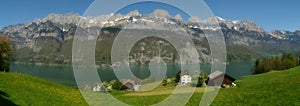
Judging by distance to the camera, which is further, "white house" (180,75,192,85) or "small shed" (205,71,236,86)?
"white house" (180,75,192,85)

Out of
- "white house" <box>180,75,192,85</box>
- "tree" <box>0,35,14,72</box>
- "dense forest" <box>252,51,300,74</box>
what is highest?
"tree" <box>0,35,14,72</box>

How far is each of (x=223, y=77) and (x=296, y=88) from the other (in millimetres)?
70620

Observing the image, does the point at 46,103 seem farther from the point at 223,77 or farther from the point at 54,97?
the point at 223,77

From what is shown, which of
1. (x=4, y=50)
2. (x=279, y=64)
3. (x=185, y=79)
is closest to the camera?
(x=4, y=50)

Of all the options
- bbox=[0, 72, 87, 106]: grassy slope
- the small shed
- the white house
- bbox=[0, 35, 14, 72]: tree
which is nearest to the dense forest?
the white house

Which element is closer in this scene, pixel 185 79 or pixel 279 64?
pixel 185 79

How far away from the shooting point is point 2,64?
104375mm

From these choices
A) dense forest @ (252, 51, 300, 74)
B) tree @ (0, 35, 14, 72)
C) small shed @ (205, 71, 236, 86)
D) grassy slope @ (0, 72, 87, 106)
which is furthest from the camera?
dense forest @ (252, 51, 300, 74)

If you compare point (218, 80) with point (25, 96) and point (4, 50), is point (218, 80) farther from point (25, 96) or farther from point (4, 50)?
point (25, 96)

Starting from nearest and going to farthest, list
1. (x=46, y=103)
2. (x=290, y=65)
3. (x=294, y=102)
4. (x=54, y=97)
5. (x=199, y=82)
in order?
(x=294, y=102) → (x=46, y=103) → (x=54, y=97) → (x=199, y=82) → (x=290, y=65)

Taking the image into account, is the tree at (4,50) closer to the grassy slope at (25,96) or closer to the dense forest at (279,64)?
the grassy slope at (25,96)

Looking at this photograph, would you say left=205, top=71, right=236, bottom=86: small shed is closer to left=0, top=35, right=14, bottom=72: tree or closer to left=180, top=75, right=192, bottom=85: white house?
left=180, top=75, right=192, bottom=85: white house

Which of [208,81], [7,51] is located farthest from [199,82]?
[7,51]

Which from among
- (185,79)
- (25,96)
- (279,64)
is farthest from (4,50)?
(279,64)
